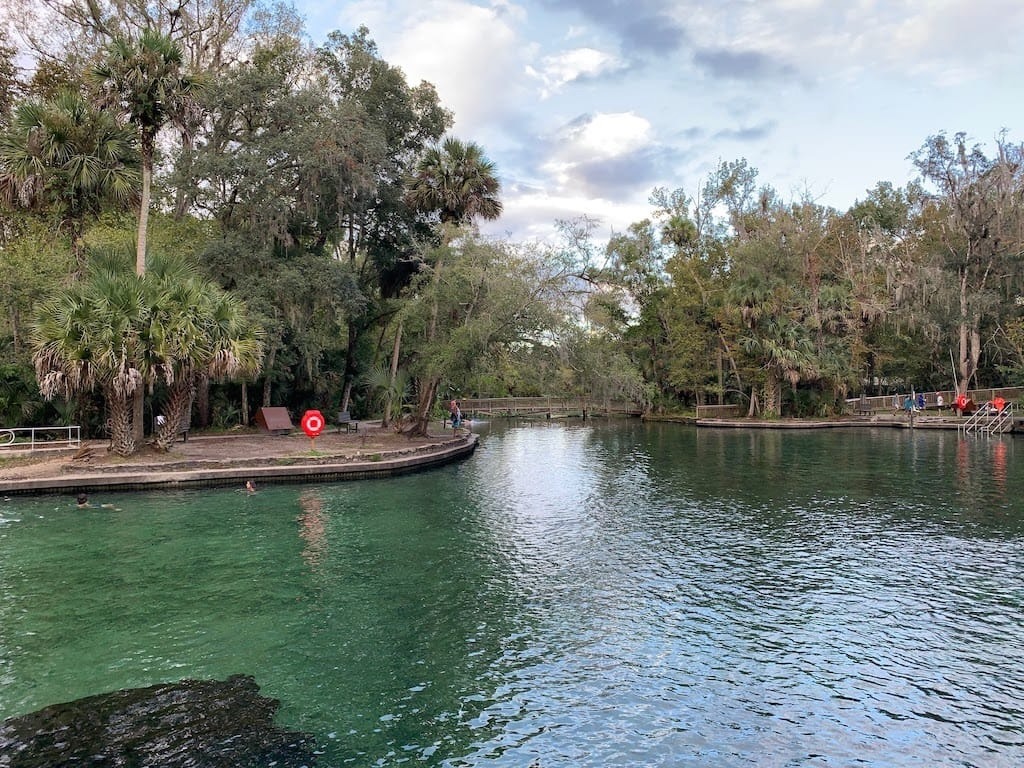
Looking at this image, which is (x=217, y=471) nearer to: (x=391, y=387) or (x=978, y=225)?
(x=391, y=387)

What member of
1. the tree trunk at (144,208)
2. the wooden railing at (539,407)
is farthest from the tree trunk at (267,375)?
the wooden railing at (539,407)

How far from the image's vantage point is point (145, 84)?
16766 millimetres

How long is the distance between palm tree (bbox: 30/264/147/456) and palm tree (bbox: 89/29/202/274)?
1699 mm

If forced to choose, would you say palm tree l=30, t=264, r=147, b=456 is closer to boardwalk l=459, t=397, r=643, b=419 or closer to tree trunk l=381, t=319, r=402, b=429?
tree trunk l=381, t=319, r=402, b=429

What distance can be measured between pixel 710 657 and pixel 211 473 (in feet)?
45.1

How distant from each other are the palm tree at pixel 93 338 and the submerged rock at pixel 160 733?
38.3 ft

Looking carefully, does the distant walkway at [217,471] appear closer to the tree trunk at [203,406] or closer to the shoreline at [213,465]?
the shoreline at [213,465]

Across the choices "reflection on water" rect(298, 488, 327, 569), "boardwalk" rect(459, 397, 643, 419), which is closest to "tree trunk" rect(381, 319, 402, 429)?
"reflection on water" rect(298, 488, 327, 569)

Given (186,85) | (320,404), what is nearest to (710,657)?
(186,85)

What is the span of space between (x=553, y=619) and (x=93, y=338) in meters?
13.5

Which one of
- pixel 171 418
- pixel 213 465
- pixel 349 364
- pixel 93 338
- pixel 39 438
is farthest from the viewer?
pixel 349 364

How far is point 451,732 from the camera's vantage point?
5.50 m

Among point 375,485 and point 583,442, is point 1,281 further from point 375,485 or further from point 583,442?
point 583,442

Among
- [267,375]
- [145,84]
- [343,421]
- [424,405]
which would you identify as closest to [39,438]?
[267,375]
